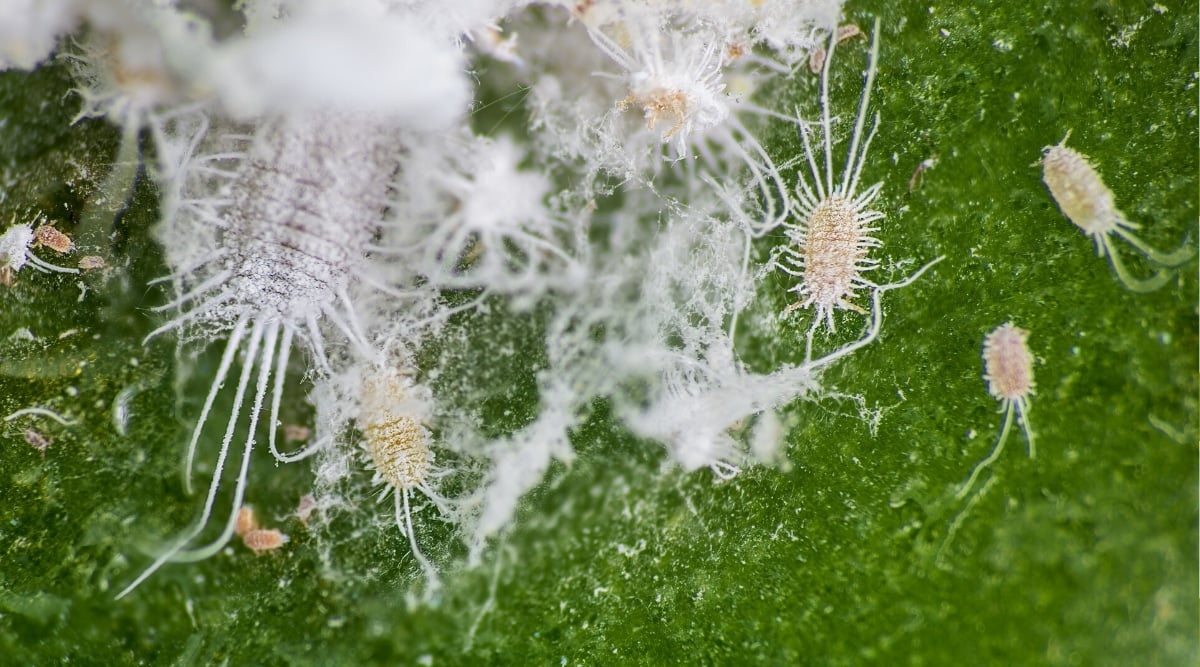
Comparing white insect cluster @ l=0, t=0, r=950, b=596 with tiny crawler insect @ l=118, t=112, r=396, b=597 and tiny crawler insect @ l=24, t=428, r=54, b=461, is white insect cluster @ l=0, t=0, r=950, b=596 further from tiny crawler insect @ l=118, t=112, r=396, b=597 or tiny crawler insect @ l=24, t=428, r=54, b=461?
tiny crawler insect @ l=24, t=428, r=54, b=461

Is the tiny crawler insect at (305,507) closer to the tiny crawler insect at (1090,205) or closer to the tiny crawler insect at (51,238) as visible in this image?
the tiny crawler insect at (51,238)

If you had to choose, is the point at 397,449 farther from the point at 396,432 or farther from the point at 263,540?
the point at 263,540

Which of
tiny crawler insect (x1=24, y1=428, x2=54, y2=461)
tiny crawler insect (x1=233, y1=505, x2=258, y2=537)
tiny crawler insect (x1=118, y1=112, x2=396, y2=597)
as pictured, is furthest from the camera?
tiny crawler insect (x1=233, y1=505, x2=258, y2=537)

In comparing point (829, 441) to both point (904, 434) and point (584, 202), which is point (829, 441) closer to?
point (904, 434)

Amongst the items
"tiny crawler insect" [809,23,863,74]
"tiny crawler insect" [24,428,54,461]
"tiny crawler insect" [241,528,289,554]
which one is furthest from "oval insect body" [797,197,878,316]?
"tiny crawler insect" [24,428,54,461]

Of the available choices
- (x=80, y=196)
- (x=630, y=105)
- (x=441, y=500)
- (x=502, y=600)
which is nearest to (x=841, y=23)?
(x=630, y=105)

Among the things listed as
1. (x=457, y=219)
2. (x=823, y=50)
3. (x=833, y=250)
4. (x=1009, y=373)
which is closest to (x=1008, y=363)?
(x=1009, y=373)

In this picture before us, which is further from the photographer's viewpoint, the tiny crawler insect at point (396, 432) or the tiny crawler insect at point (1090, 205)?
the tiny crawler insect at point (396, 432)

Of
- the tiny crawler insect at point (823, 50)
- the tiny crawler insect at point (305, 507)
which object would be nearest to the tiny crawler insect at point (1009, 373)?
the tiny crawler insect at point (823, 50)
